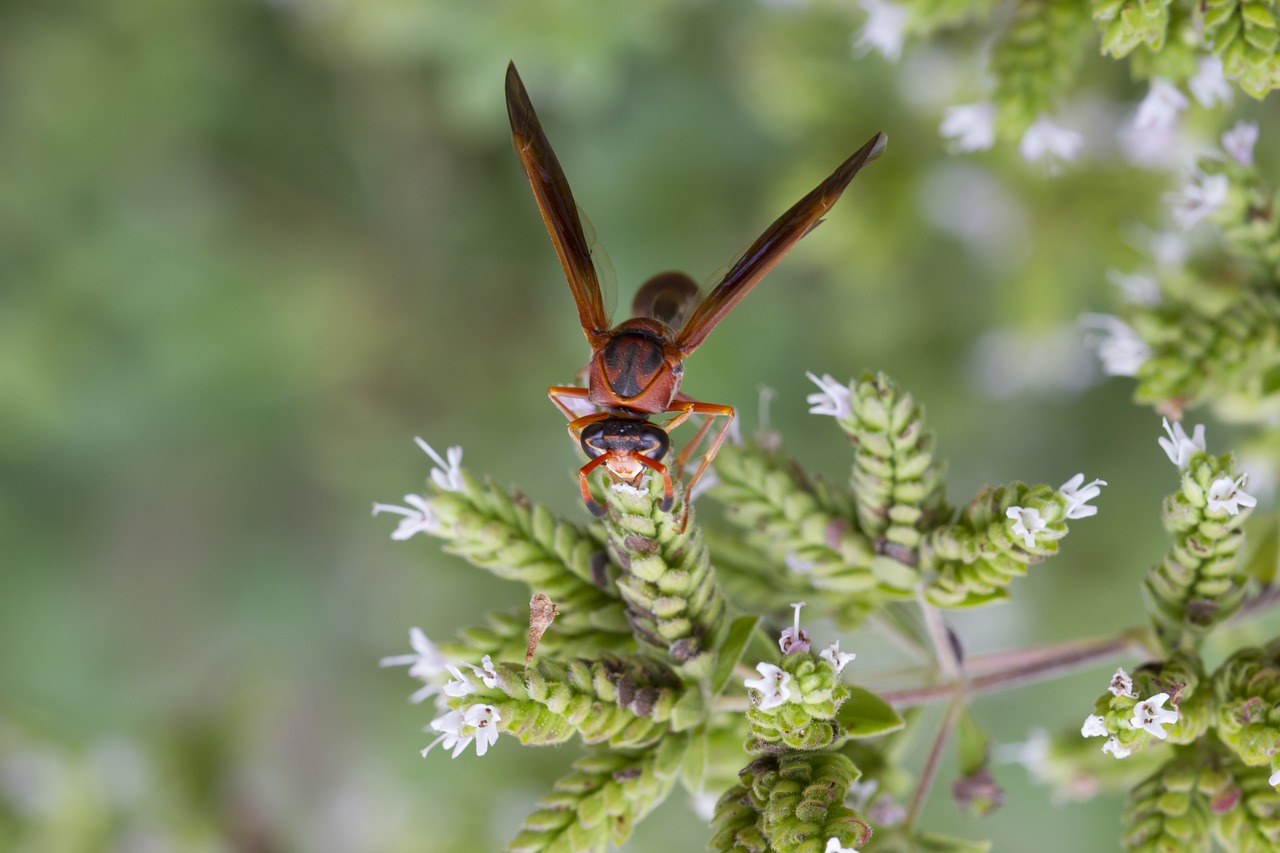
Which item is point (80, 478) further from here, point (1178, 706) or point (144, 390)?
point (1178, 706)

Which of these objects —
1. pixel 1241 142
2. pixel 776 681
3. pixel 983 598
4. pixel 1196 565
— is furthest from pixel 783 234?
pixel 1241 142

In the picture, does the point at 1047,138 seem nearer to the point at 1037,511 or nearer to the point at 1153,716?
the point at 1037,511

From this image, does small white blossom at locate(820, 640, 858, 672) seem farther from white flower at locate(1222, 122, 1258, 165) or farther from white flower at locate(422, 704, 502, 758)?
white flower at locate(1222, 122, 1258, 165)

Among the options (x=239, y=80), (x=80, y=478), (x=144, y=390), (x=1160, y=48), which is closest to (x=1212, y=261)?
(x=1160, y=48)

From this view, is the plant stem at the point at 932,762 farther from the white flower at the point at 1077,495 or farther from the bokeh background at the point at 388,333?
the bokeh background at the point at 388,333

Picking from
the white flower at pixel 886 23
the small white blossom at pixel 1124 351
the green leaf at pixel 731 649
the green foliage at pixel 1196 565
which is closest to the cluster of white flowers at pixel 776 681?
the green leaf at pixel 731 649
